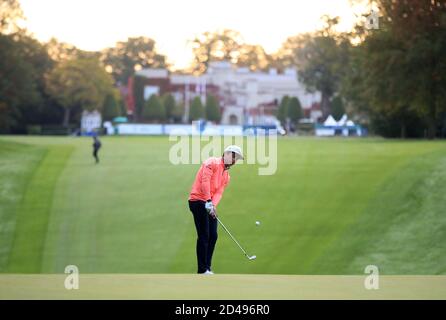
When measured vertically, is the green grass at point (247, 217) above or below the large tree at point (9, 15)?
below

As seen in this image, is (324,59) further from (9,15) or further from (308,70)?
(9,15)

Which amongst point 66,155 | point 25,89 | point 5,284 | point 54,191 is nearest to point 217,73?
point 25,89

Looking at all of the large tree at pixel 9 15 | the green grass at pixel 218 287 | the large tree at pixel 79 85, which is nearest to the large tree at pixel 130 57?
the large tree at pixel 79 85

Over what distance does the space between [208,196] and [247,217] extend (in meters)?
21.9

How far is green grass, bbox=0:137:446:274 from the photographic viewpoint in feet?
107

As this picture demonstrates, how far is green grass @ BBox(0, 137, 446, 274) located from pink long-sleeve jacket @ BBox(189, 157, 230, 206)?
11182mm

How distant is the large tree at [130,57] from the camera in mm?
186625

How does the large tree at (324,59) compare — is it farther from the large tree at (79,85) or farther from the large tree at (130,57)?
the large tree at (79,85)

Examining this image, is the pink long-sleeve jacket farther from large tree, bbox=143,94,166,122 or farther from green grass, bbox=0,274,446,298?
large tree, bbox=143,94,166,122

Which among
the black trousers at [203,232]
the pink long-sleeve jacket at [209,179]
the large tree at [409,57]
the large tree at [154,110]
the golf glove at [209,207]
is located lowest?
the large tree at [154,110]

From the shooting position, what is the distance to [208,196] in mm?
18500

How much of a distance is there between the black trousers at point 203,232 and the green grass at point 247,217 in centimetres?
1082

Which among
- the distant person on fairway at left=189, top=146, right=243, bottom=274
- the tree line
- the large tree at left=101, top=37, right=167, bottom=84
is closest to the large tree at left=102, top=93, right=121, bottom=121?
the tree line

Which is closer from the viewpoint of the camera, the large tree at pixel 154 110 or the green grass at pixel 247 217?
the green grass at pixel 247 217
